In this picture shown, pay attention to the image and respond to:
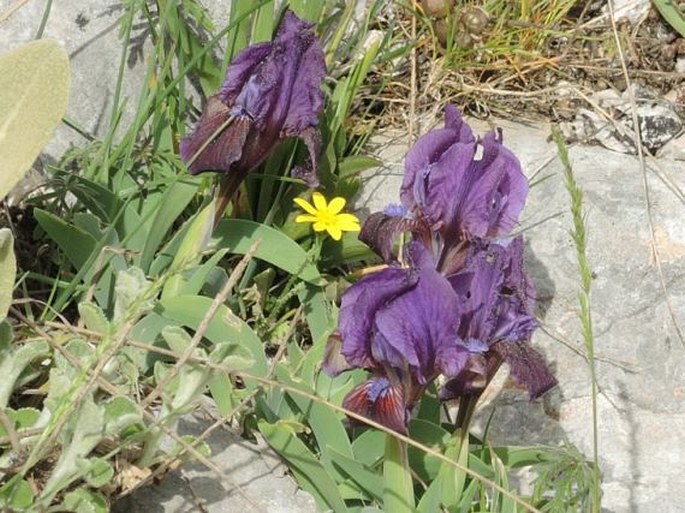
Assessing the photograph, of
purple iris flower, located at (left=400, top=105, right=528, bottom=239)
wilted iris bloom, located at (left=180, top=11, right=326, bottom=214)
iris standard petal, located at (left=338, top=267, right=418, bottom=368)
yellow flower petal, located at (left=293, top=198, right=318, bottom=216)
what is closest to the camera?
iris standard petal, located at (left=338, top=267, right=418, bottom=368)

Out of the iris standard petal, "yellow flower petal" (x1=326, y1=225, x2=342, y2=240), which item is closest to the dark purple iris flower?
the iris standard petal

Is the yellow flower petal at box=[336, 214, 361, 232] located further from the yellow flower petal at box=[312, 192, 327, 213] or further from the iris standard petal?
the iris standard petal

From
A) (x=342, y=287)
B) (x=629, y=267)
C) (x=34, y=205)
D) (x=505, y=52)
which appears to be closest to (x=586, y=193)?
(x=629, y=267)

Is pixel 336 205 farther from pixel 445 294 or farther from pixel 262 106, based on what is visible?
pixel 445 294

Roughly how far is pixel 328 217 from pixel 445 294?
0.63 m

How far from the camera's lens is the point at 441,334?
1497 mm

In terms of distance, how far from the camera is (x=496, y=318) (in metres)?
1.60

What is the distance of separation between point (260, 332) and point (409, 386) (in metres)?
0.61

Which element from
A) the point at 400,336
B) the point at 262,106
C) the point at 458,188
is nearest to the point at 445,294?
the point at 400,336

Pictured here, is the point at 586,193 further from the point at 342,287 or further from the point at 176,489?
the point at 176,489

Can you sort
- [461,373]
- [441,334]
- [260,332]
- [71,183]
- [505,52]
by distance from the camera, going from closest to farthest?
[441,334], [461,373], [71,183], [260,332], [505,52]

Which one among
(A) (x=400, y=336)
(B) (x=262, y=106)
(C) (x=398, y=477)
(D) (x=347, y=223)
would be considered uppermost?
(B) (x=262, y=106)

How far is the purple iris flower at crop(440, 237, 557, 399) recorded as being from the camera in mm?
1570

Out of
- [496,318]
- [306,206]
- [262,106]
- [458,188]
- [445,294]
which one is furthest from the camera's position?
[306,206]
